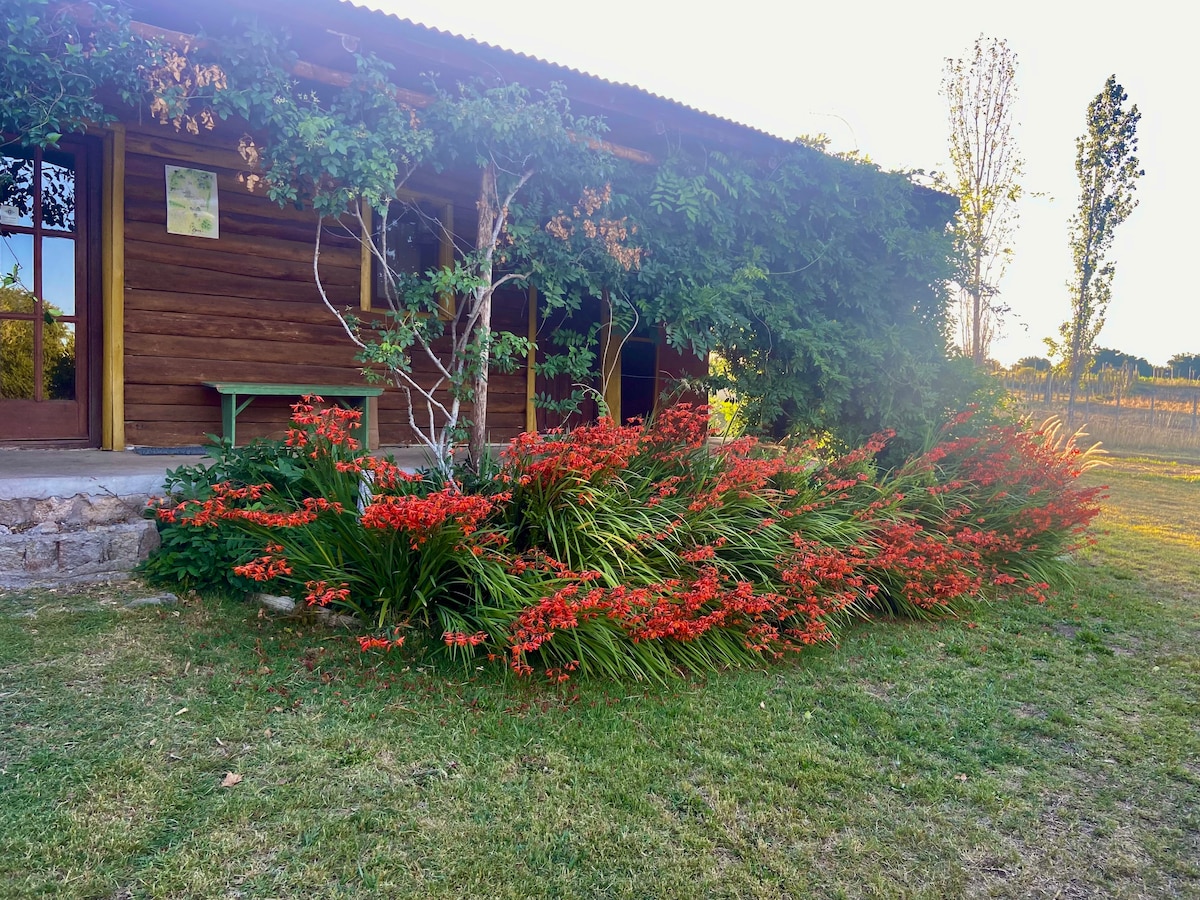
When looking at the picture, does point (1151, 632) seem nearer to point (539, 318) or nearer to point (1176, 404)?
point (539, 318)

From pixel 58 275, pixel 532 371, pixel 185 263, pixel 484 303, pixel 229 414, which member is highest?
pixel 185 263

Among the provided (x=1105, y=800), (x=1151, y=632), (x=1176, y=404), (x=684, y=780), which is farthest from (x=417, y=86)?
(x=1176, y=404)

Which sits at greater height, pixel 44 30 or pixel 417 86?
pixel 417 86

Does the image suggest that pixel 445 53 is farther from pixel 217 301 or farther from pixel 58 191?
pixel 58 191

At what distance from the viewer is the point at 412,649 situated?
316cm

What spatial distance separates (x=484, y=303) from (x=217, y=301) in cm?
254

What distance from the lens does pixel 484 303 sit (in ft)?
14.7

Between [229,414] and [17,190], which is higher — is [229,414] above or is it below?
below

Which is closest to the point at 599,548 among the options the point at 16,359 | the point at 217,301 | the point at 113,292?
the point at 217,301

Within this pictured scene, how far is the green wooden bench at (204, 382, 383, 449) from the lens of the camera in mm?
4965

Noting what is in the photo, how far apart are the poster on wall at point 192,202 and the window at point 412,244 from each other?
1.21 metres

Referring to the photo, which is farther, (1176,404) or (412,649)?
(1176,404)

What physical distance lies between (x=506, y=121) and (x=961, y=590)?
388 cm

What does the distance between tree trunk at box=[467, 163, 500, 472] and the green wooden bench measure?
2.55 feet
